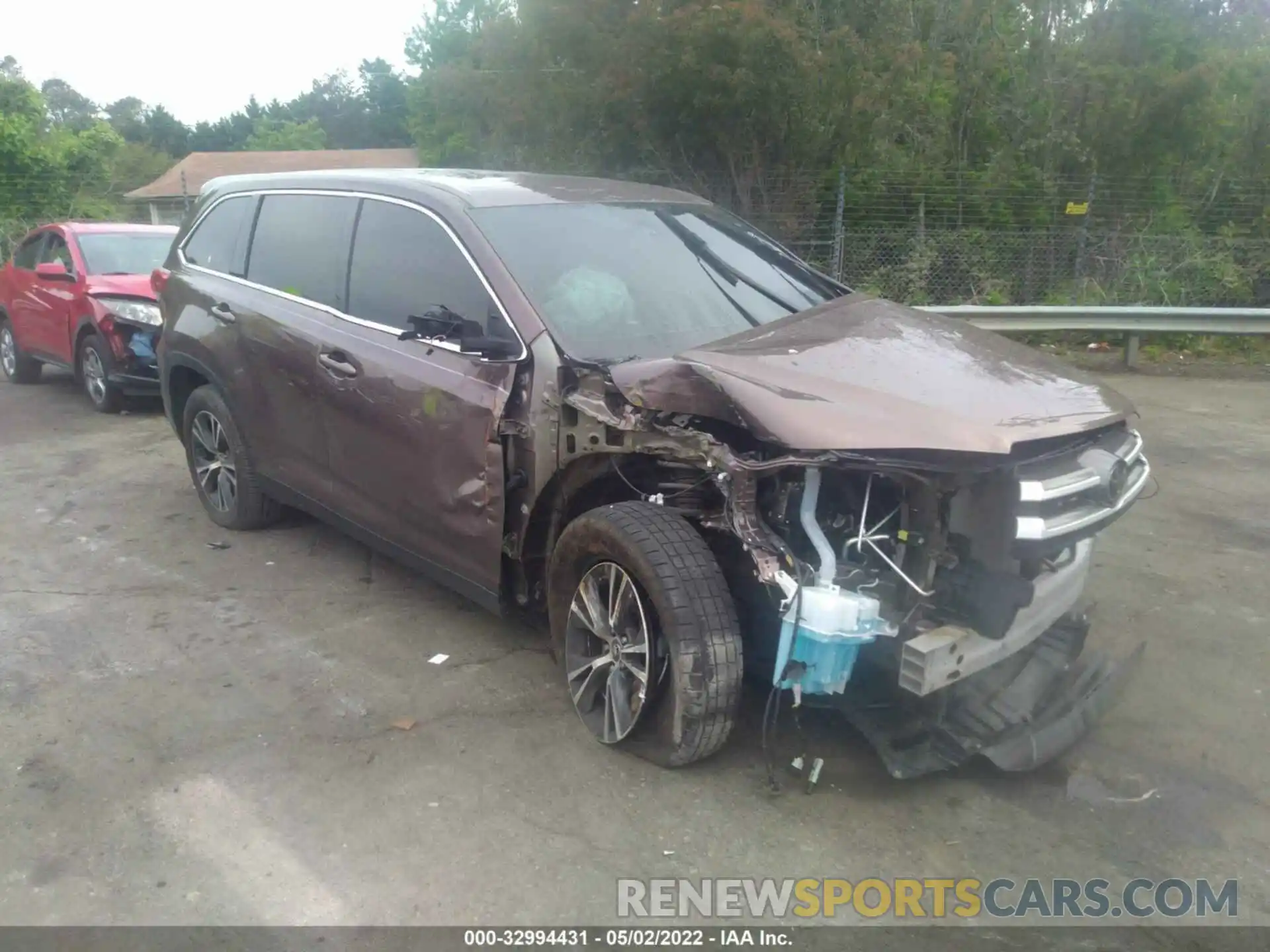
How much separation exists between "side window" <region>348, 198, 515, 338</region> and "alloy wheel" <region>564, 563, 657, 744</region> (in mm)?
1019

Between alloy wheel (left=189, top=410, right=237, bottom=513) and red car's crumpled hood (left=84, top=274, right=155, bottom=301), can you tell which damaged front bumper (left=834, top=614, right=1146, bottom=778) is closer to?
alloy wheel (left=189, top=410, right=237, bottom=513)

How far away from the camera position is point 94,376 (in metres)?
9.47

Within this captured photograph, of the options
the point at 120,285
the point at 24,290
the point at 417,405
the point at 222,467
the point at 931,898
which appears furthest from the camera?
the point at 24,290

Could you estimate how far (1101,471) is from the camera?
135 inches

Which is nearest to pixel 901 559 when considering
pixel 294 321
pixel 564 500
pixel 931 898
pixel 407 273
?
pixel 931 898

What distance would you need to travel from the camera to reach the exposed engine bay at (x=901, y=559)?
124 inches

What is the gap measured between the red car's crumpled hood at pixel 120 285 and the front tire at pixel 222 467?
369 centimetres

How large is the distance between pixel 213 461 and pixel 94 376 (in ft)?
13.9

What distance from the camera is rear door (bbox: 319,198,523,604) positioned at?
13.2 feet

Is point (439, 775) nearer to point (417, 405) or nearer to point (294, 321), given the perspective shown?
point (417, 405)

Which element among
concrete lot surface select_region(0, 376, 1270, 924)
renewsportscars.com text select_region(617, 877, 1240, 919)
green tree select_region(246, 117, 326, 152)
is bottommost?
renewsportscars.com text select_region(617, 877, 1240, 919)

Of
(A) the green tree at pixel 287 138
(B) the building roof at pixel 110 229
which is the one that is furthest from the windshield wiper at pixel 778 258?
(A) the green tree at pixel 287 138

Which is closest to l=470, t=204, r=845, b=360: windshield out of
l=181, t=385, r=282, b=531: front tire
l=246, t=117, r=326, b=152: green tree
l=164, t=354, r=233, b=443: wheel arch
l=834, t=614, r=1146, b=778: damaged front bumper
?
l=834, t=614, r=1146, b=778: damaged front bumper

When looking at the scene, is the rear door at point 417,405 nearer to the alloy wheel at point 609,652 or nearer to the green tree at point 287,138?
the alloy wheel at point 609,652
